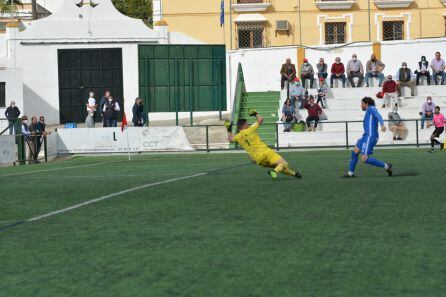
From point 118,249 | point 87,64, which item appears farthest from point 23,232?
point 87,64

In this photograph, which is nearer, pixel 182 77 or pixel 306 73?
pixel 306 73

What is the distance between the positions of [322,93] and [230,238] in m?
28.1

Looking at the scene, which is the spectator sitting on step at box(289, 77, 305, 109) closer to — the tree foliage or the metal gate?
the metal gate

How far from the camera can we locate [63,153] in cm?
3581

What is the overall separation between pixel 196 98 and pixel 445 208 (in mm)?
27550

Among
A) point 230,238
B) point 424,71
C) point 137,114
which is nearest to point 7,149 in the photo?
point 137,114

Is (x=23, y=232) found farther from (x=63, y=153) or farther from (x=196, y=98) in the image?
(x=196, y=98)

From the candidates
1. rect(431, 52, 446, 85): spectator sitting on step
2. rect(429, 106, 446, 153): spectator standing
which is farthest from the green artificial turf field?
rect(431, 52, 446, 85): spectator sitting on step

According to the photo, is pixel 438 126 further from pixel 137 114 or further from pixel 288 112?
pixel 137 114

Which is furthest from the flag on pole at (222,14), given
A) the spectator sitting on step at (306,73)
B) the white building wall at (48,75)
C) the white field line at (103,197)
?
the white field line at (103,197)

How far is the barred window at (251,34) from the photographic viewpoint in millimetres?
50156

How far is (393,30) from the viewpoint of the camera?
49.9m

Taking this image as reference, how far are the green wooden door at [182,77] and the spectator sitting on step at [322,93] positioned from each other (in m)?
3.97

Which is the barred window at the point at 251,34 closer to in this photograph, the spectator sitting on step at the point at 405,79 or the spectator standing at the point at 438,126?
the spectator sitting on step at the point at 405,79
